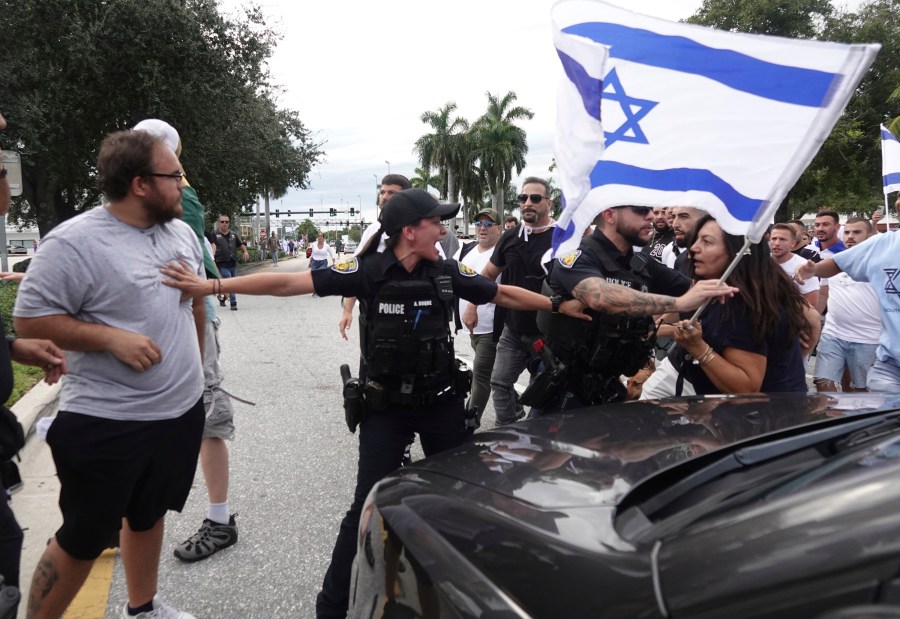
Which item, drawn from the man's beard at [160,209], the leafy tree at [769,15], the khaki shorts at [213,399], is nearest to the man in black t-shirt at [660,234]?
the khaki shorts at [213,399]

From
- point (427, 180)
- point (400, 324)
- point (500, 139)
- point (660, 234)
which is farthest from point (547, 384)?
point (427, 180)

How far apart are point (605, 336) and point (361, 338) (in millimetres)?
1172

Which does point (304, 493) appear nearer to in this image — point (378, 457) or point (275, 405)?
point (378, 457)

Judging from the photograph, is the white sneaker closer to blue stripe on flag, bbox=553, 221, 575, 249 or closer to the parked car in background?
the parked car in background

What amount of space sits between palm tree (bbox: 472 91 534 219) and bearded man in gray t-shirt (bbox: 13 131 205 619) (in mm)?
55383

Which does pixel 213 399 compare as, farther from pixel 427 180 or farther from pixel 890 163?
pixel 427 180

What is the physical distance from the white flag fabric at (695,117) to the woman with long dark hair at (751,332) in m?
0.38

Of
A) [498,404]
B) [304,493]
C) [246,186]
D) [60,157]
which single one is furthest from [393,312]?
[246,186]

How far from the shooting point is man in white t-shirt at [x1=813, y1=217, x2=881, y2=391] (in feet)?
16.6

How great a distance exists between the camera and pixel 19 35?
1627 centimetres

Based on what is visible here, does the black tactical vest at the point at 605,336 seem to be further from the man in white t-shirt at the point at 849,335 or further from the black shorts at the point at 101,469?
the man in white t-shirt at the point at 849,335

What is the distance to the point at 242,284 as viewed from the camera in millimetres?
2889

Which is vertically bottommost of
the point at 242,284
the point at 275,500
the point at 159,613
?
the point at 275,500

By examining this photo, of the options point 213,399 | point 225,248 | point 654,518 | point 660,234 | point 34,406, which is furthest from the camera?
point 225,248
